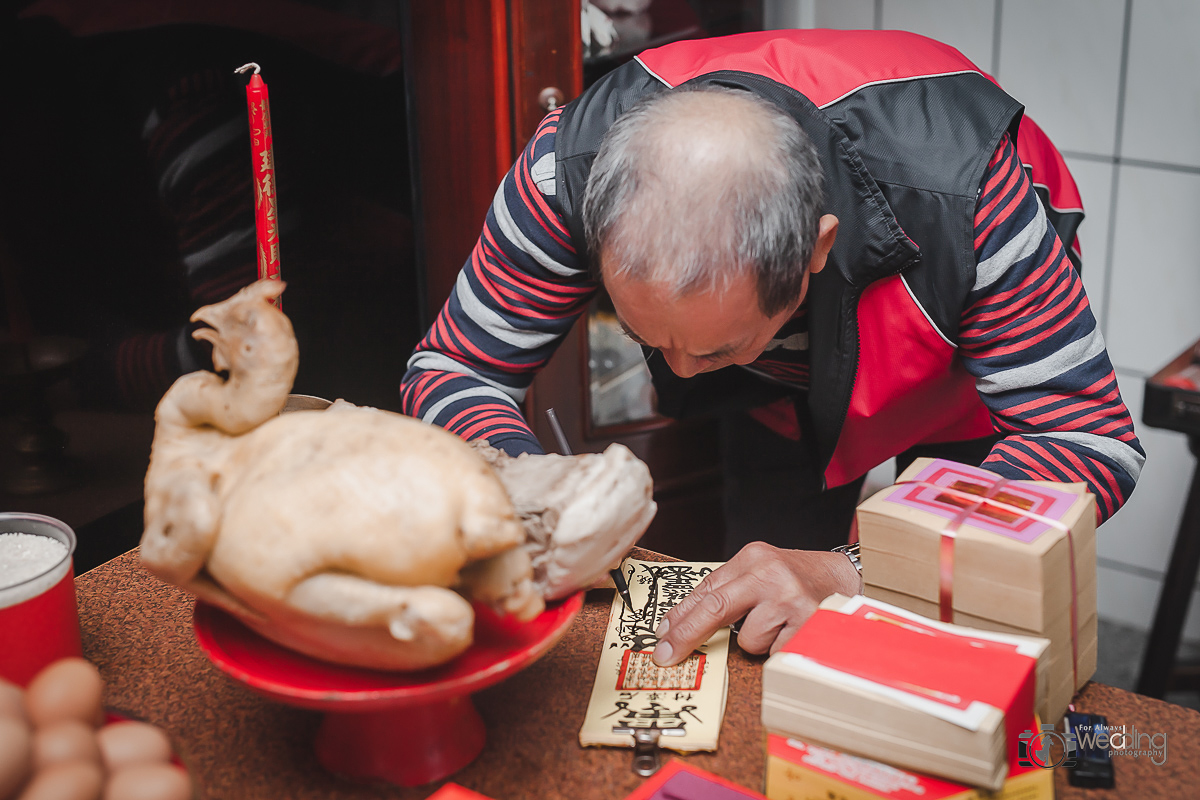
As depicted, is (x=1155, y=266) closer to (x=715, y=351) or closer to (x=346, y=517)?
(x=715, y=351)

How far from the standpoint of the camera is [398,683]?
0.70 metres

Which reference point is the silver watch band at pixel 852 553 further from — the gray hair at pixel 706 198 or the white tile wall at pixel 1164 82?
the white tile wall at pixel 1164 82

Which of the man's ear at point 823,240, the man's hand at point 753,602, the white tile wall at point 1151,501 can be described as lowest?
the white tile wall at point 1151,501

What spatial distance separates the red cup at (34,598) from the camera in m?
0.79

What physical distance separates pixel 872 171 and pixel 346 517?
81 cm

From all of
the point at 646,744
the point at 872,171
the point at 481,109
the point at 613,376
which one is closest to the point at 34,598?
the point at 646,744

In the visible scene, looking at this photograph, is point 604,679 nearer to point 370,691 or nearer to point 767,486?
point 370,691

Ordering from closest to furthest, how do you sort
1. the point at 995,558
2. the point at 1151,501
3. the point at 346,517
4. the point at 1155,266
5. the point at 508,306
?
the point at 346,517, the point at 995,558, the point at 508,306, the point at 1155,266, the point at 1151,501


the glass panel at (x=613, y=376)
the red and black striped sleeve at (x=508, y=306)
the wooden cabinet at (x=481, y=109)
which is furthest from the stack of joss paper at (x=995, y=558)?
the glass panel at (x=613, y=376)

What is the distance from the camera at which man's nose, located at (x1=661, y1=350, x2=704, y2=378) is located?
1073 mm

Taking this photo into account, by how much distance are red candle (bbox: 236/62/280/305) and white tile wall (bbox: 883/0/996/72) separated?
2.05 metres

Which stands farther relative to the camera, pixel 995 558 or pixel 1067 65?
pixel 1067 65

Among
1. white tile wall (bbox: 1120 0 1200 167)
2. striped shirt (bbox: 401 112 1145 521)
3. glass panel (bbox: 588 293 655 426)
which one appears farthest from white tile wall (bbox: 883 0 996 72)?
striped shirt (bbox: 401 112 1145 521)

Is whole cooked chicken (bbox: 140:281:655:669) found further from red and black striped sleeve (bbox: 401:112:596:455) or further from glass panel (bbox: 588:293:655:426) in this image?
glass panel (bbox: 588:293:655:426)
